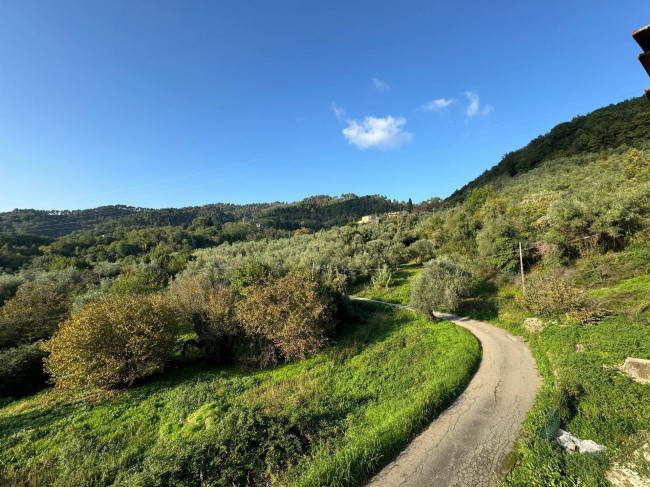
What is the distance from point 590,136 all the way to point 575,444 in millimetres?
91813

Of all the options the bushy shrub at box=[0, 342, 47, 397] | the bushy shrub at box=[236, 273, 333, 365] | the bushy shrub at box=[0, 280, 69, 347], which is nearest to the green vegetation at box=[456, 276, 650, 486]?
the bushy shrub at box=[236, 273, 333, 365]

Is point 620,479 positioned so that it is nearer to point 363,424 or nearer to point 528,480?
point 528,480

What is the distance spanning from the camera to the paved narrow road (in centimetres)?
688

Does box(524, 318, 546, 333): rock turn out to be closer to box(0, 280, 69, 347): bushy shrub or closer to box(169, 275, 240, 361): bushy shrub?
box(169, 275, 240, 361): bushy shrub

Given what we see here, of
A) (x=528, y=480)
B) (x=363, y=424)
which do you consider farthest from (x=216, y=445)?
(x=528, y=480)

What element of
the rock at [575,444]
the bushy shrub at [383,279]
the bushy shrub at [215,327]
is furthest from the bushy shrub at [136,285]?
the rock at [575,444]

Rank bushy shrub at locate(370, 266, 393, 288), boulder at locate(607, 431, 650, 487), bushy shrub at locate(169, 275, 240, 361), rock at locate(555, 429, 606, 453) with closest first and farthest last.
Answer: boulder at locate(607, 431, 650, 487) < rock at locate(555, 429, 606, 453) < bushy shrub at locate(169, 275, 240, 361) < bushy shrub at locate(370, 266, 393, 288)

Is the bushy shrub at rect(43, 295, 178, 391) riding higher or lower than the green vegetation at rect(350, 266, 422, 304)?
higher

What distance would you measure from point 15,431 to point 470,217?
56.7 metres

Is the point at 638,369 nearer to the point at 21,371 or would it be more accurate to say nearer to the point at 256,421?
the point at 256,421

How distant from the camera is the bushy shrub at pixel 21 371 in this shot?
A: 19.3 metres

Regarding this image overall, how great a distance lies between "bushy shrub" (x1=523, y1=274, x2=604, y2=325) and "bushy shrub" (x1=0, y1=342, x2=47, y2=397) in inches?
1476

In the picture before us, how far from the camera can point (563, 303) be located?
1627 cm

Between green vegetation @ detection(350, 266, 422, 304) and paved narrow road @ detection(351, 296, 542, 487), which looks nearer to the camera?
paved narrow road @ detection(351, 296, 542, 487)
